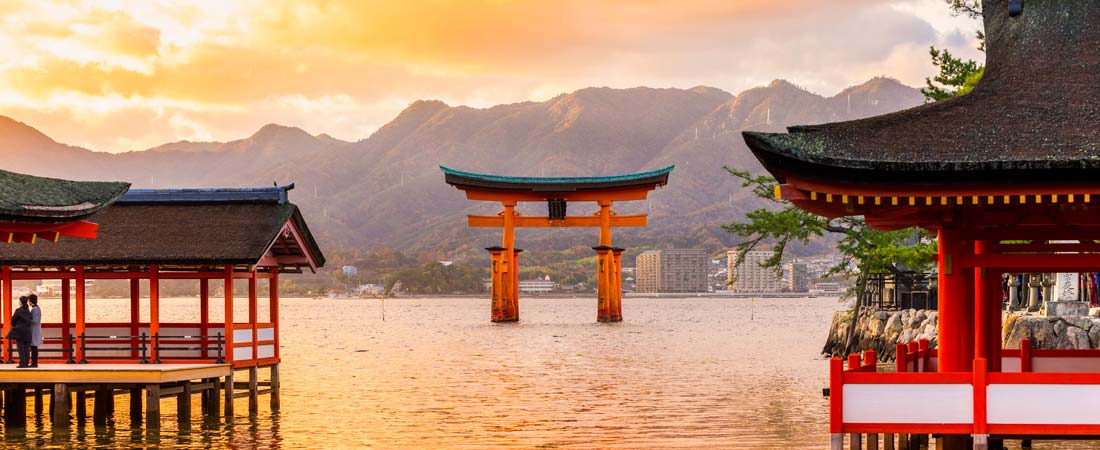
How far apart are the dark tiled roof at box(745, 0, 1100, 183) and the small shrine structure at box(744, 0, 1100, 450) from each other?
0.02 metres

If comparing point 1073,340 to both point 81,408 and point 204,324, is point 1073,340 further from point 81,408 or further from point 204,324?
point 81,408

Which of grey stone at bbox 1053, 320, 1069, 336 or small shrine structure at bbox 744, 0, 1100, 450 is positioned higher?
small shrine structure at bbox 744, 0, 1100, 450

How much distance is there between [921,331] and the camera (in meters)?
39.4

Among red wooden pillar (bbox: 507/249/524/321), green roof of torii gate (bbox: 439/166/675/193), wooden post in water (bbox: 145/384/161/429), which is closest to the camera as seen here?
wooden post in water (bbox: 145/384/161/429)

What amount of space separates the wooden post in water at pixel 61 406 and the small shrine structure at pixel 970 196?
48.0 feet

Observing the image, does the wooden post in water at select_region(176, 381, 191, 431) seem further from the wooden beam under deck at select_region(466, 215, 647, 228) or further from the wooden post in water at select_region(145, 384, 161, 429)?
the wooden beam under deck at select_region(466, 215, 647, 228)

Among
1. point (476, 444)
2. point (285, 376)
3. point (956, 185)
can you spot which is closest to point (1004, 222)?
point (956, 185)

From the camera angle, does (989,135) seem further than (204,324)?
No

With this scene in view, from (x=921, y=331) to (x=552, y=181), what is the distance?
37.4 metres

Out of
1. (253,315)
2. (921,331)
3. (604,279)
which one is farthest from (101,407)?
(604,279)

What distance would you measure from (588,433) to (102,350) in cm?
942

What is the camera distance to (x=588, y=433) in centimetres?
2553

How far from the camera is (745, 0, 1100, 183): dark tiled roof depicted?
571 inches

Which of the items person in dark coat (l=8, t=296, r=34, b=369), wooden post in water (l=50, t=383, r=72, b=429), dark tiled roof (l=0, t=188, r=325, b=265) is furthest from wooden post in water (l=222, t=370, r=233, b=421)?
person in dark coat (l=8, t=296, r=34, b=369)
